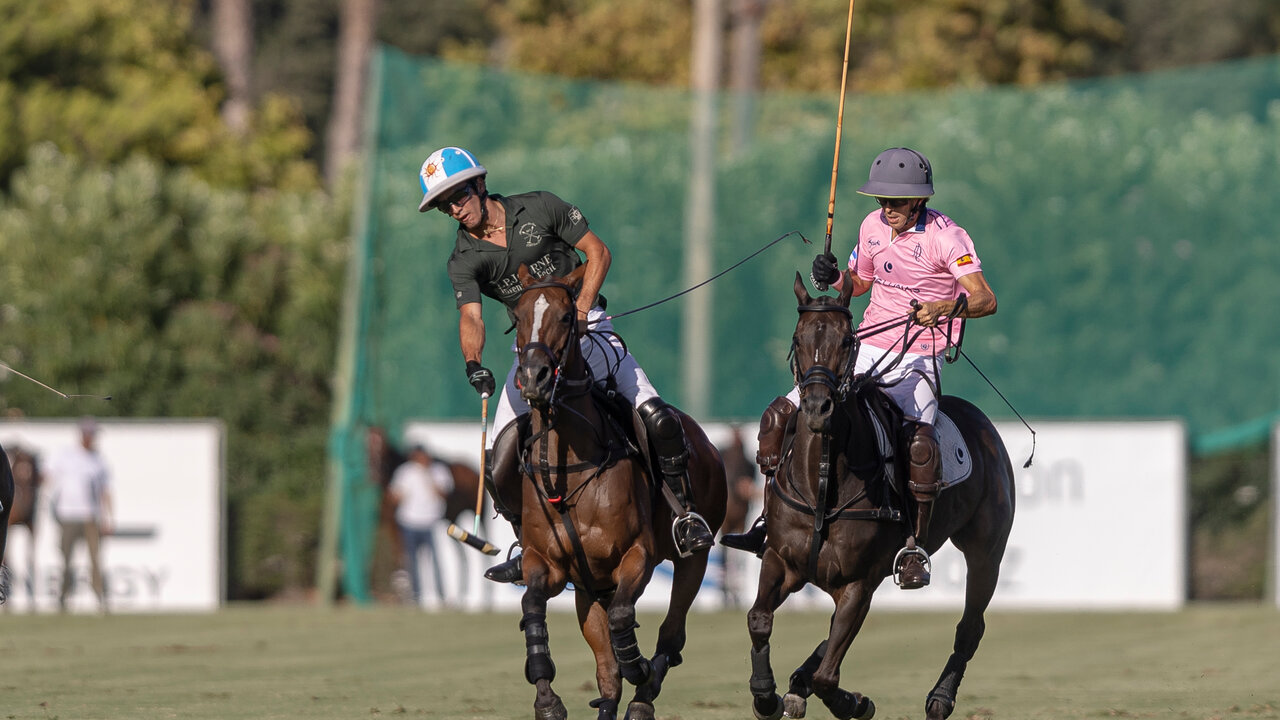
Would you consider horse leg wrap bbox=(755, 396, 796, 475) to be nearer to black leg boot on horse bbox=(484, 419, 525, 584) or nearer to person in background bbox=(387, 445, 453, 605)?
black leg boot on horse bbox=(484, 419, 525, 584)

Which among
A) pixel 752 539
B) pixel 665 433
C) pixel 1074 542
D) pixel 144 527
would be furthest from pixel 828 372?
pixel 144 527

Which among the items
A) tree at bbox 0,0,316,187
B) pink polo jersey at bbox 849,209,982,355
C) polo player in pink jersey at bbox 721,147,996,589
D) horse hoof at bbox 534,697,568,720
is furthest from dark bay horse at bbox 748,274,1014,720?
tree at bbox 0,0,316,187

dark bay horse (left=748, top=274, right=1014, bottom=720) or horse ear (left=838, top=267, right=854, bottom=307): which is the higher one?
horse ear (left=838, top=267, right=854, bottom=307)

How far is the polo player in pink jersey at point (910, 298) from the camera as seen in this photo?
380 inches

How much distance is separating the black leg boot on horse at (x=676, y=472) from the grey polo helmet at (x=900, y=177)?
4.89 ft

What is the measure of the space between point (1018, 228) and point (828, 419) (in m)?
16.1

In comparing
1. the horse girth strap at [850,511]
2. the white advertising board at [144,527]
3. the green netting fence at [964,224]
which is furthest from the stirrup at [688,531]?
the green netting fence at [964,224]

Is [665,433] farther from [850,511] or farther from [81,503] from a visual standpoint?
[81,503]

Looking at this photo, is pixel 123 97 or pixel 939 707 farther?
pixel 123 97

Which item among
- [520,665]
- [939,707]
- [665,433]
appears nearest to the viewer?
[665,433]

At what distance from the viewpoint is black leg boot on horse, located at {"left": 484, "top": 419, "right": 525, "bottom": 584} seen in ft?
31.8

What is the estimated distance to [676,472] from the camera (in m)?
9.90

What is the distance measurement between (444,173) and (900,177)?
224 centimetres

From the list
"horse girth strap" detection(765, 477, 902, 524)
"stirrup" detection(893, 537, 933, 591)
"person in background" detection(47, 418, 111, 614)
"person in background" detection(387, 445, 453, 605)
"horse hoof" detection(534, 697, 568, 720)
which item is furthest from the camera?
"person in background" detection(387, 445, 453, 605)
